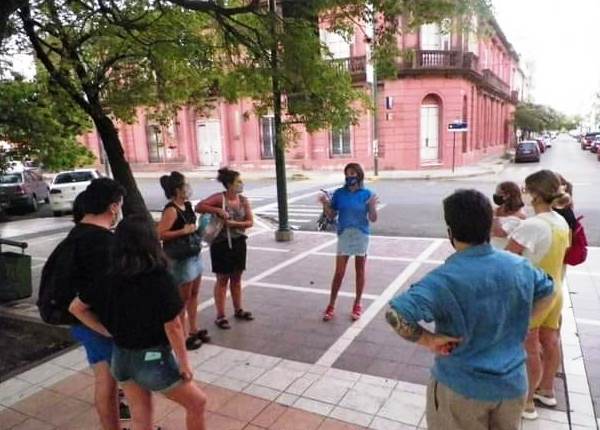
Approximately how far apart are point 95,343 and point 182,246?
1.60m

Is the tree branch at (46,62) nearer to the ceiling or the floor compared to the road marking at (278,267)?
nearer to the ceiling

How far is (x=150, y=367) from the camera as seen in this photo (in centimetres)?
262

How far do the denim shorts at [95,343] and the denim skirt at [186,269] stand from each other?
1493 mm

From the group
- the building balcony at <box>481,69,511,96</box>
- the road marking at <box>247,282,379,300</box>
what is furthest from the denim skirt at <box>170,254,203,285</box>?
the building balcony at <box>481,69,511,96</box>

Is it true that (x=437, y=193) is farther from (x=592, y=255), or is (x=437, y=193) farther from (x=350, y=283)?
(x=350, y=283)

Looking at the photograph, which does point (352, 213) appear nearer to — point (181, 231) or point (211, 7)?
point (181, 231)

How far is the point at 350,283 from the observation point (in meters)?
6.84

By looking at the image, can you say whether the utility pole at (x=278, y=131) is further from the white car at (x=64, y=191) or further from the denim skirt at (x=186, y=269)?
the white car at (x=64, y=191)

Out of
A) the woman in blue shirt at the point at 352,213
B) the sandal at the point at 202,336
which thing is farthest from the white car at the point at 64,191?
the woman in blue shirt at the point at 352,213

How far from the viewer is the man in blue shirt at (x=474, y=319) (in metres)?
1.96

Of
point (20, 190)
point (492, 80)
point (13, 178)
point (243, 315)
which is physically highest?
point (492, 80)

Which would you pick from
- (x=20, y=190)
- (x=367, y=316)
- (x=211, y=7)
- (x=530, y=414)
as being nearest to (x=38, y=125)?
(x=211, y=7)

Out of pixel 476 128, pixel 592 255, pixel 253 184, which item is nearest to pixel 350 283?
pixel 592 255

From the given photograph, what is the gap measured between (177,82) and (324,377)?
19.7 feet
